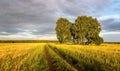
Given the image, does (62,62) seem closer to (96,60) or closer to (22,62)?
(96,60)

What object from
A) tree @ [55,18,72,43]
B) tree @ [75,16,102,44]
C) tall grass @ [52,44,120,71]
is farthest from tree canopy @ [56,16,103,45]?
tall grass @ [52,44,120,71]

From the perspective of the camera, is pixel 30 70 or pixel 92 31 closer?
pixel 30 70

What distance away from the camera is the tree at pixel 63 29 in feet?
306

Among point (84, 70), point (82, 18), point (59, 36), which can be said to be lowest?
point (84, 70)

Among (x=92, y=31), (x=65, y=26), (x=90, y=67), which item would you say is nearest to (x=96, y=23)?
(x=92, y=31)

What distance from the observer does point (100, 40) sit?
80.2 meters

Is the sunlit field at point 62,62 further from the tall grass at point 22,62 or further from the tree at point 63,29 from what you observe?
the tree at point 63,29

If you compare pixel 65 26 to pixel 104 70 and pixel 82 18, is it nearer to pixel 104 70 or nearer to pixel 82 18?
pixel 82 18

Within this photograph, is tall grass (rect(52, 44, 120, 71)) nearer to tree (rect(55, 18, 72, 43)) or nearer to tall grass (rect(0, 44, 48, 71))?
tall grass (rect(0, 44, 48, 71))

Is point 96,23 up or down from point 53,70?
up

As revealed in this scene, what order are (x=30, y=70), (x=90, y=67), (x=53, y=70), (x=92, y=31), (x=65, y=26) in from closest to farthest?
(x=30, y=70) → (x=53, y=70) → (x=90, y=67) → (x=92, y=31) → (x=65, y=26)

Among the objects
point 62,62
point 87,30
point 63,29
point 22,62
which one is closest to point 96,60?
point 62,62

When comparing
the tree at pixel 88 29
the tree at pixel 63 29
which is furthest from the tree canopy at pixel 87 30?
the tree at pixel 63 29

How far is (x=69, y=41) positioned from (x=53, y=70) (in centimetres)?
8316
